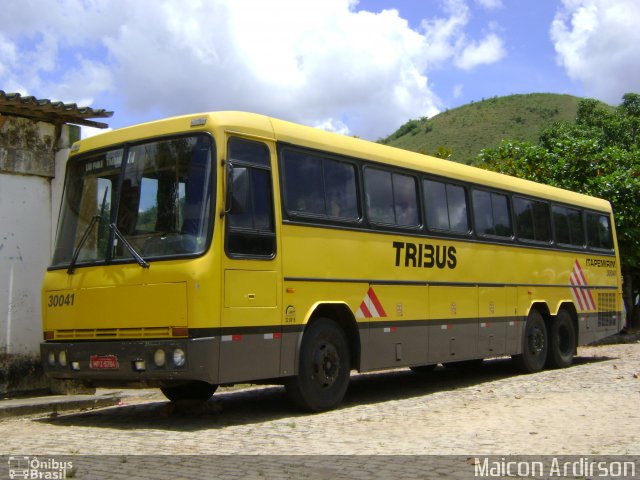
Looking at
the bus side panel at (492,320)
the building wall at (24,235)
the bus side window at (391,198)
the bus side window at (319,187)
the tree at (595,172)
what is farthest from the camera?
the tree at (595,172)

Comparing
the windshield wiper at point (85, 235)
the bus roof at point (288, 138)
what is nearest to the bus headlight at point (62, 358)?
the windshield wiper at point (85, 235)

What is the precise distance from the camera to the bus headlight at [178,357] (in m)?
8.40

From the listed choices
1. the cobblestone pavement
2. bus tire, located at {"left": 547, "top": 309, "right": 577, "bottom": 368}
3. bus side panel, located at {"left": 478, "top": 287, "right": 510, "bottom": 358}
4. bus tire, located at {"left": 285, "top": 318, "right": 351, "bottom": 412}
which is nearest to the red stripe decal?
bus tire, located at {"left": 285, "top": 318, "right": 351, "bottom": 412}

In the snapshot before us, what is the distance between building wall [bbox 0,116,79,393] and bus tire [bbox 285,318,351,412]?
14.1ft

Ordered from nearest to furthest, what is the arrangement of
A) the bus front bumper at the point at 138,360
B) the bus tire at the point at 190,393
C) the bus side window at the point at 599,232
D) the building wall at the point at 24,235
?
the bus front bumper at the point at 138,360 < the bus tire at the point at 190,393 < the building wall at the point at 24,235 < the bus side window at the point at 599,232

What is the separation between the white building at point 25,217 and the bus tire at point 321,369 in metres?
4.32

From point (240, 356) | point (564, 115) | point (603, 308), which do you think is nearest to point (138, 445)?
point (240, 356)

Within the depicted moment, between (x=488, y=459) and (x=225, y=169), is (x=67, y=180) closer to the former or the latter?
(x=225, y=169)

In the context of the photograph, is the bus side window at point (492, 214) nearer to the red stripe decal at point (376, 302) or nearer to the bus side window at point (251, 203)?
the red stripe decal at point (376, 302)

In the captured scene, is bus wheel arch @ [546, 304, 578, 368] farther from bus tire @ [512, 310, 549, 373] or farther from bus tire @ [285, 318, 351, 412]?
bus tire @ [285, 318, 351, 412]

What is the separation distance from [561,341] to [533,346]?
1.23 m

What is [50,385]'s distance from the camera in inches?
472

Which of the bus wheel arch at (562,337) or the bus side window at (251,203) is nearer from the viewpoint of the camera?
the bus side window at (251,203)

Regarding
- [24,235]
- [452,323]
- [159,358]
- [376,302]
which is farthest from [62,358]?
[452,323]
